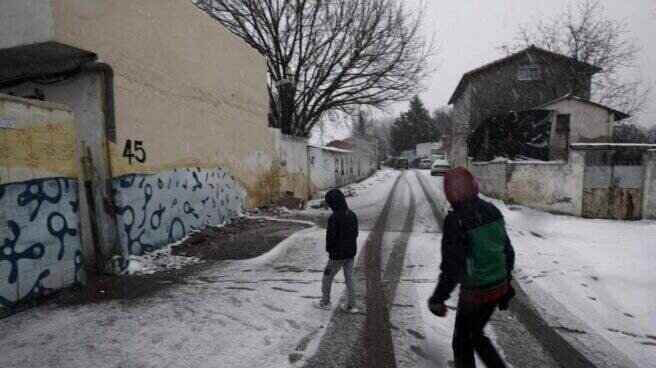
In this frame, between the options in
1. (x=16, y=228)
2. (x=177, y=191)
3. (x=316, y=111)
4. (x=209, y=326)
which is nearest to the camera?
(x=209, y=326)

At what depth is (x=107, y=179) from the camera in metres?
6.21

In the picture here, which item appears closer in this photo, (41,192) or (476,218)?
(476,218)

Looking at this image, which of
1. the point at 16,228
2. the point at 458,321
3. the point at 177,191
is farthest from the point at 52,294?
the point at 458,321

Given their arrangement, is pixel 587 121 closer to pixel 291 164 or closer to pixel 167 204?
pixel 291 164

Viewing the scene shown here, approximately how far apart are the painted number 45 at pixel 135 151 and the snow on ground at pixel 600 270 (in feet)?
21.8

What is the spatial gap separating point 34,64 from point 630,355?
28.2ft

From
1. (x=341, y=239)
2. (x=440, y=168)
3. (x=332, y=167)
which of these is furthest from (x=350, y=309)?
(x=440, y=168)

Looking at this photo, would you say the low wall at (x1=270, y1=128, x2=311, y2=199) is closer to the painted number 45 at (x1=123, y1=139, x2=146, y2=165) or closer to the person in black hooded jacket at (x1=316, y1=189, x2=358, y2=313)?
the painted number 45 at (x1=123, y1=139, x2=146, y2=165)

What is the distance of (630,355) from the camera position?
152 inches

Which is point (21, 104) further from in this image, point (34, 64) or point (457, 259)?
point (457, 259)

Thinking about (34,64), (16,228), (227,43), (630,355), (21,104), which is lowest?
(630,355)

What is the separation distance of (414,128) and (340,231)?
6571 centimetres

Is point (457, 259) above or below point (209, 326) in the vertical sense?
above

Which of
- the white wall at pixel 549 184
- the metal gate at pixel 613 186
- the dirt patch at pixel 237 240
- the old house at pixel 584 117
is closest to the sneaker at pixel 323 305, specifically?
the dirt patch at pixel 237 240
